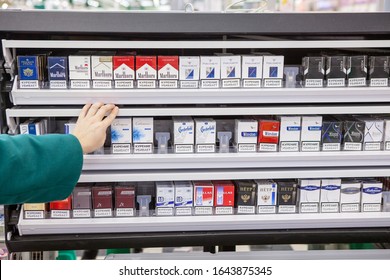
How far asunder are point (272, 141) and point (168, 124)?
1.52ft

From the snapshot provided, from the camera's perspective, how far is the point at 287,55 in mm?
2111

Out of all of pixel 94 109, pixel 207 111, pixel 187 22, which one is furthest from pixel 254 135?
pixel 94 109

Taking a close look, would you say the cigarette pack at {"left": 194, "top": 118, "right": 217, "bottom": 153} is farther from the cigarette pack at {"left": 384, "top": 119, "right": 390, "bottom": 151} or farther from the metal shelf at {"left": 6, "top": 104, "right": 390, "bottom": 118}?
the cigarette pack at {"left": 384, "top": 119, "right": 390, "bottom": 151}

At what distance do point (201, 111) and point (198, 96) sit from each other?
0.20 ft

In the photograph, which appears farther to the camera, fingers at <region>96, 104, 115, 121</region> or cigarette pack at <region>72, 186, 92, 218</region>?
cigarette pack at <region>72, 186, 92, 218</region>

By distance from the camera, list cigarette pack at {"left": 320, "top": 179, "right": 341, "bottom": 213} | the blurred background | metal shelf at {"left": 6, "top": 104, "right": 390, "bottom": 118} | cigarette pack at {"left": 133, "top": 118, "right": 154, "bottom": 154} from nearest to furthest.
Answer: metal shelf at {"left": 6, "top": 104, "right": 390, "bottom": 118}, cigarette pack at {"left": 133, "top": 118, "right": 154, "bottom": 154}, cigarette pack at {"left": 320, "top": 179, "right": 341, "bottom": 213}, the blurred background

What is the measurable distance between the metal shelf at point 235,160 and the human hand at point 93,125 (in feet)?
0.54

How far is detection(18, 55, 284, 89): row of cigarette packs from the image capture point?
5.74 ft

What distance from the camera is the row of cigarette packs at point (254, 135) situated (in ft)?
6.00

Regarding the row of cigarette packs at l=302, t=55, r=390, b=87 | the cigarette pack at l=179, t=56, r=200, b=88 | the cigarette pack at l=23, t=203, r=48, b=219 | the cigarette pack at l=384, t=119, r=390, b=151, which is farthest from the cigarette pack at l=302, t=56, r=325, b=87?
the cigarette pack at l=23, t=203, r=48, b=219

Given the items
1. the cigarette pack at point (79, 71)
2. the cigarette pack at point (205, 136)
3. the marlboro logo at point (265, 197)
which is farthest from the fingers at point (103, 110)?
the marlboro logo at point (265, 197)

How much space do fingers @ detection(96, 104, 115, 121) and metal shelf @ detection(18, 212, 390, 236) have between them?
0.45 metres

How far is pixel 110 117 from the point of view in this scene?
5.58ft
